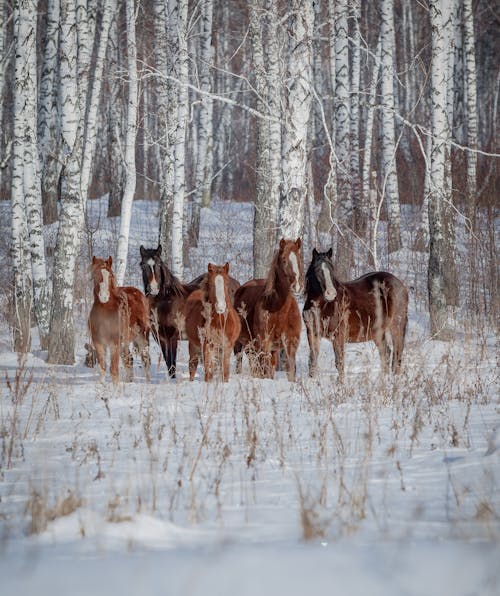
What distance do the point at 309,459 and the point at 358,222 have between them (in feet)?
39.5

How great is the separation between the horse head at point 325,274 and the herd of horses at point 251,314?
11 millimetres

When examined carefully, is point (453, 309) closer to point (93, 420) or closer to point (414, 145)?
point (93, 420)

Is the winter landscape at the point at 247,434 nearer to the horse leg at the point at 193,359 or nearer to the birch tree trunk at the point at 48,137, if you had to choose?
the horse leg at the point at 193,359

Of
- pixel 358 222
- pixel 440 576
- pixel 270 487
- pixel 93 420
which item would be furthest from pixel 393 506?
pixel 358 222

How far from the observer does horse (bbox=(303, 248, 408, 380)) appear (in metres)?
8.37

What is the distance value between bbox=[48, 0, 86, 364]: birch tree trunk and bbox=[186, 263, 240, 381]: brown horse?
2097mm

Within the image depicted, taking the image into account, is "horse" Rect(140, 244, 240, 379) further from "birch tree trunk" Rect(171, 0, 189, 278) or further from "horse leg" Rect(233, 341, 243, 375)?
"birch tree trunk" Rect(171, 0, 189, 278)

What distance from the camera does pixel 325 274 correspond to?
8352mm

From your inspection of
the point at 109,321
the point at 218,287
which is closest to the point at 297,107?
the point at 218,287

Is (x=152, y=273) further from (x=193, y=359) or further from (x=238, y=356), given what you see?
(x=238, y=356)

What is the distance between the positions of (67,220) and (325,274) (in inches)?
145

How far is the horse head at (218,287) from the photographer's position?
7.71m

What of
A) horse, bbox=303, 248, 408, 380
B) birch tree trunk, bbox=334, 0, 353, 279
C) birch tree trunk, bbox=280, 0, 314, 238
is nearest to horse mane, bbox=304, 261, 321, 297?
horse, bbox=303, 248, 408, 380

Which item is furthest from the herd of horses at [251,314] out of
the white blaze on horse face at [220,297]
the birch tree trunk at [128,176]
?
the birch tree trunk at [128,176]
